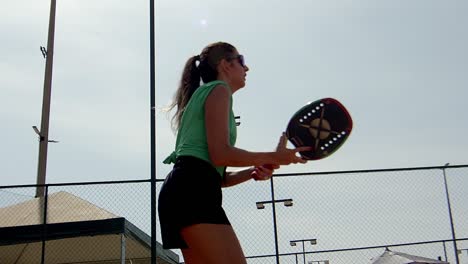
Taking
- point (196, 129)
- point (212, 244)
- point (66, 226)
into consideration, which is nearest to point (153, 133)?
point (66, 226)

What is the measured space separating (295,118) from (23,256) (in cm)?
1036

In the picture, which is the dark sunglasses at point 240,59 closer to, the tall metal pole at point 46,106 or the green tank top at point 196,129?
the green tank top at point 196,129

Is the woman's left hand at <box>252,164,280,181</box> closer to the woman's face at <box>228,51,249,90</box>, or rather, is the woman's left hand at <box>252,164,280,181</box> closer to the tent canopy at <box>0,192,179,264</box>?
the woman's face at <box>228,51,249,90</box>

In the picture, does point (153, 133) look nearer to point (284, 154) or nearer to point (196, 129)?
point (196, 129)

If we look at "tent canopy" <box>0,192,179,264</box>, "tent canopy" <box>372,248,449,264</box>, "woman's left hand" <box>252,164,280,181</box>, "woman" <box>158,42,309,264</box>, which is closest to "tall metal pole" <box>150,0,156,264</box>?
"tent canopy" <box>0,192,179,264</box>

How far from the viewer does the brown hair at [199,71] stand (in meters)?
2.58

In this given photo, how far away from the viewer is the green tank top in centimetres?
226

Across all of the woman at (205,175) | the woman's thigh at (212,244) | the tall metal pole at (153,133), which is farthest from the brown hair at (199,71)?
the tall metal pole at (153,133)

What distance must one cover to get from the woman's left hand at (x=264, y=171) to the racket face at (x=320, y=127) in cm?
15

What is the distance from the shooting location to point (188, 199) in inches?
84.7

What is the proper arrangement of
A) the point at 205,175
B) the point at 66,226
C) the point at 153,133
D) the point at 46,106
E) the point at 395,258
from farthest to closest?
the point at 46,106
the point at 395,258
the point at 66,226
the point at 153,133
the point at 205,175

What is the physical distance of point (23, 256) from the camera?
11438 millimetres

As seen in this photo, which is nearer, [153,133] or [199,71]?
[199,71]

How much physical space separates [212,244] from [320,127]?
31.8 inches
